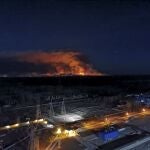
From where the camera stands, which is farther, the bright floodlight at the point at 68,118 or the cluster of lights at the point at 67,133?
the bright floodlight at the point at 68,118

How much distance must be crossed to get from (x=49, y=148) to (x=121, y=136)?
5.90 m

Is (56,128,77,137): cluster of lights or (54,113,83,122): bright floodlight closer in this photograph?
(56,128,77,137): cluster of lights

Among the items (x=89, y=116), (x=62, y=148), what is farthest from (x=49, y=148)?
(x=89, y=116)

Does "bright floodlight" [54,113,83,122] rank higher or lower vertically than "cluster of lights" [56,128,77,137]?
higher

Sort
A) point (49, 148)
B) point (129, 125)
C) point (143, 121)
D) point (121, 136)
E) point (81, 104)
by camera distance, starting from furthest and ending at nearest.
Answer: point (81, 104), point (143, 121), point (129, 125), point (121, 136), point (49, 148)

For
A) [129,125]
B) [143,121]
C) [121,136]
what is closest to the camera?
[121,136]

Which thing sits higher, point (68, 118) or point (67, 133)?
point (68, 118)

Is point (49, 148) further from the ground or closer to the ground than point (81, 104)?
closer to the ground

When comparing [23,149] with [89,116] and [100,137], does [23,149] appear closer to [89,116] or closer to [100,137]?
[100,137]

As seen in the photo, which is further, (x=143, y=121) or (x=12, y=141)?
(x=143, y=121)

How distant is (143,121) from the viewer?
24.7m

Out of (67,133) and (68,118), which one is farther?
(68,118)

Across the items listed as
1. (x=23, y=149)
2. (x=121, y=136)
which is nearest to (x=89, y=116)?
(x=121, y=136)

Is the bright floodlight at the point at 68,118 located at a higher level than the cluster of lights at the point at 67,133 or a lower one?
higher
